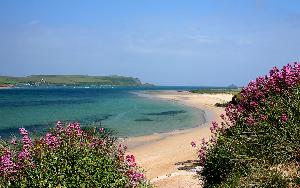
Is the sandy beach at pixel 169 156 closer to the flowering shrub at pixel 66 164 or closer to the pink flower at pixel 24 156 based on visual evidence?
the flowering shrub at pixel 66 164

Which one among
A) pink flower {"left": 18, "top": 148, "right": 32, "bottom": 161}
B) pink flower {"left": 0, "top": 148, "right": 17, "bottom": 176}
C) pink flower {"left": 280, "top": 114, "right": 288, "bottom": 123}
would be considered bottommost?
pink flower {"left": 0, "top": 148, "right": 17, "bottom": 176}

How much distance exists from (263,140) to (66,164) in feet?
14.2

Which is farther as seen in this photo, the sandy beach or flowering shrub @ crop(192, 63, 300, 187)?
the sandy beach

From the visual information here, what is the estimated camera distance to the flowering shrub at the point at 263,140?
Result: 7.42 meters

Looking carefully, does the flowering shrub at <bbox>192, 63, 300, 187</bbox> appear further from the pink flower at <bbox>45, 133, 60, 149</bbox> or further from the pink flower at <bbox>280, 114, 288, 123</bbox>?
the pink flower at <bbox>45, 133, 60, 149</bbox>

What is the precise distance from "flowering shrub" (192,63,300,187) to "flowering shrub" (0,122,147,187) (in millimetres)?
2240

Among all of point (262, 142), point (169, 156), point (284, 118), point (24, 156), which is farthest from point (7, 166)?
point (169, 156)

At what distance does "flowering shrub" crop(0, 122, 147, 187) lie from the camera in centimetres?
635

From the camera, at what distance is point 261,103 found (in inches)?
422

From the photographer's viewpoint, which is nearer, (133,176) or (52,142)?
(52,142)

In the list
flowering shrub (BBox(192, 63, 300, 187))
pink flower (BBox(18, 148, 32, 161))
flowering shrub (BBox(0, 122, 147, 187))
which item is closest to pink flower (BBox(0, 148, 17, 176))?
flowering shrub (BBox(0, 122, 147, 187))

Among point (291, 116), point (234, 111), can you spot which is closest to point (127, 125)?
point (234, 111)

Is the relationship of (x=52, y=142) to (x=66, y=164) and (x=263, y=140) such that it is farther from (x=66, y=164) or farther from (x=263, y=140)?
(x=263, y=140)

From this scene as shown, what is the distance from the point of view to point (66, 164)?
6.51 meters
